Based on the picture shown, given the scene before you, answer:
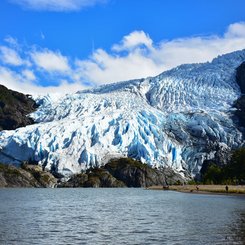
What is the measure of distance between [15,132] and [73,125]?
16.4 meters

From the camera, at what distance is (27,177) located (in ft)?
394

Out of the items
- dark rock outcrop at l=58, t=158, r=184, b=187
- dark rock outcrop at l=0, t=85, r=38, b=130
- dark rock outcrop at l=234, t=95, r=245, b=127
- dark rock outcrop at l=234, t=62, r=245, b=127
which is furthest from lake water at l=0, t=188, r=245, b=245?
dark rock outcrop at l=0, t=85, r=38, b=130

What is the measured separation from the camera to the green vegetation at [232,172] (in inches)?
3477

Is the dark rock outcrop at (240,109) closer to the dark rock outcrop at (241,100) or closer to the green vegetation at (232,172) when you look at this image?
the dark rock outcrop at (241,100)

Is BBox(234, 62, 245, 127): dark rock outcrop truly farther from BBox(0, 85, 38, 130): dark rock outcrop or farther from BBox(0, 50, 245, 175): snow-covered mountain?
BBox(0, 85, 38, 130): dark rock outcrop

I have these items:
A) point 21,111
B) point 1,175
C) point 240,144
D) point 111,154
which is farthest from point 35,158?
point 240,144

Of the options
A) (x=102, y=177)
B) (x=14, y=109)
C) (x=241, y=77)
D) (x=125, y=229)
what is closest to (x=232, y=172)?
(x=102, y=177)

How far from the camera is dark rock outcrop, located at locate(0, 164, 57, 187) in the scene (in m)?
118

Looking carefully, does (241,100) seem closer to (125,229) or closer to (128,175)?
(128,175)

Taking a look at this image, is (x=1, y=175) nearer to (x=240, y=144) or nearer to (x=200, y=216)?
(x=240, y=144)

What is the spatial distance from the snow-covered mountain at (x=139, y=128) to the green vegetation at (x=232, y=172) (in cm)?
2305

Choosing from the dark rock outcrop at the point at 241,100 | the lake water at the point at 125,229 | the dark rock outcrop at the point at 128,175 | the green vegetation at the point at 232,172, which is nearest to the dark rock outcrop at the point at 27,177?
the dark rock outcrop at the point at 128,175

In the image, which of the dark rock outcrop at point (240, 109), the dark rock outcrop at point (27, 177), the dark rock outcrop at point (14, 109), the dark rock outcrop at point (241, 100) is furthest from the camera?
the dark rock outcrop at point (14, 109)

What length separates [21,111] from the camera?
15825cm
